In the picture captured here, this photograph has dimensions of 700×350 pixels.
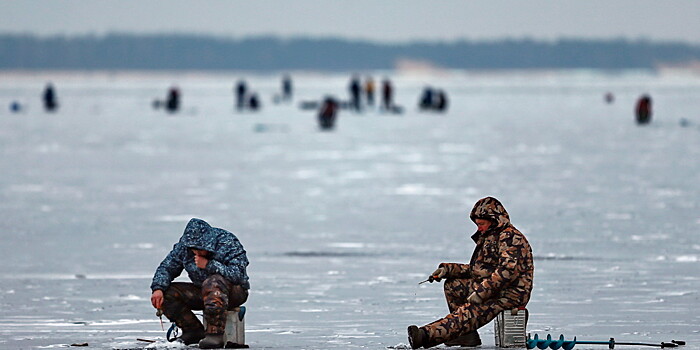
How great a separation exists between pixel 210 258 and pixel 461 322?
4.10ft

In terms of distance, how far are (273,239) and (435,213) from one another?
2.76m

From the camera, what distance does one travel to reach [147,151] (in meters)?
26.7

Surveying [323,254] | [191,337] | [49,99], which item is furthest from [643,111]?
[191,337]

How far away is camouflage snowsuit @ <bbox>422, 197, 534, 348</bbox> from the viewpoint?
651 cm

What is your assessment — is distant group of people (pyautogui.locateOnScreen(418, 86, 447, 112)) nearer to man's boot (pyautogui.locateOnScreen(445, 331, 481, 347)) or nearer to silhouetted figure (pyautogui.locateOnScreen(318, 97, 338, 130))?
silhouetted figure (pyautogui.locateOnScreen(318, 97, 338, 130))

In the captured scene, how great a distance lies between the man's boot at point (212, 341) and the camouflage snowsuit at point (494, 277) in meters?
0.99

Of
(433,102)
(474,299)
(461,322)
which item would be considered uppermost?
(433,102)

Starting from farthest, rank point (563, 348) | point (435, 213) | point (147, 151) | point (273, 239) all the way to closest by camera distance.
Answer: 1. point (147, 151)
2. point (435, 213)
3. point (273, 239)
4. point (563, 348)

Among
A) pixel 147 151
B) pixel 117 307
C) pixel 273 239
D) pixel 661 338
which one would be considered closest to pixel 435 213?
pixel 273 239

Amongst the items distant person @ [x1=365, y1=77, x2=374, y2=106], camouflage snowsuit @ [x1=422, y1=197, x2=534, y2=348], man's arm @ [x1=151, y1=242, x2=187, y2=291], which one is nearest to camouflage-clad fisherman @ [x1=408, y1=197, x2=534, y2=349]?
camouflage snowsuit @ [x1=422, y1=197, x2=534, y2=348]

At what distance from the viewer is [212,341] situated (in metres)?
6.55

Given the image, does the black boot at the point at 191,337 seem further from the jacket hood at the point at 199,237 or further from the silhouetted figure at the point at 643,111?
the silhouetted figure at the point at 643,111

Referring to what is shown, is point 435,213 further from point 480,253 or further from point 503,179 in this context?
point 480,253

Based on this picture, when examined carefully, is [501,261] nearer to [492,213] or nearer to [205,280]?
[492,213]
